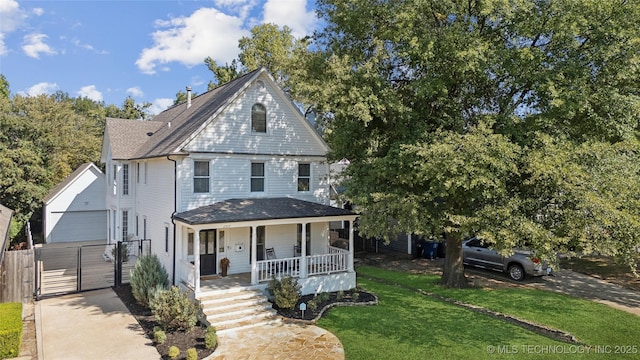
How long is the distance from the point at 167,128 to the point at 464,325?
673 inches

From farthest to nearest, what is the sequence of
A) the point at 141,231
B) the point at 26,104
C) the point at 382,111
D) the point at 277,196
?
the point at 26,104 < the point at 141,231 < the point at 277,196 < the point at 382,111

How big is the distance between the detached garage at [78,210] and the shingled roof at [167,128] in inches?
317

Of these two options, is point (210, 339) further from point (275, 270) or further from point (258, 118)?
point (258, 118)

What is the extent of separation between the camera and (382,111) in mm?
14711

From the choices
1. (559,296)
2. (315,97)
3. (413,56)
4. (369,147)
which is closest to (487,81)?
(413,56)

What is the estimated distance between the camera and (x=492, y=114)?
14.1m

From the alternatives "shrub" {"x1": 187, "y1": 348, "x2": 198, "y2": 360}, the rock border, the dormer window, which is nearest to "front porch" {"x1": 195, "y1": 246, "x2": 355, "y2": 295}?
the rock border

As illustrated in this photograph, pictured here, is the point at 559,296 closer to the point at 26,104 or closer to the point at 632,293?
the point at 632,293

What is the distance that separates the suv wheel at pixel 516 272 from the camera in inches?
717

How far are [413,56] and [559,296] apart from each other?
36.2 feet

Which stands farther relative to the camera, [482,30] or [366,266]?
[366,266]

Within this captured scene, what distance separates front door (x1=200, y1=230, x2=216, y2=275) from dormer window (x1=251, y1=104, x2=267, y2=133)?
4.78m

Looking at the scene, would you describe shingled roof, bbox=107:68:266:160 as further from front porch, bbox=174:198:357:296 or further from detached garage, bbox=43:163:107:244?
detached garage, bbox=43:163:107:244

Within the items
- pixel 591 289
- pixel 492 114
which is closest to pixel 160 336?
pixel 492 114
